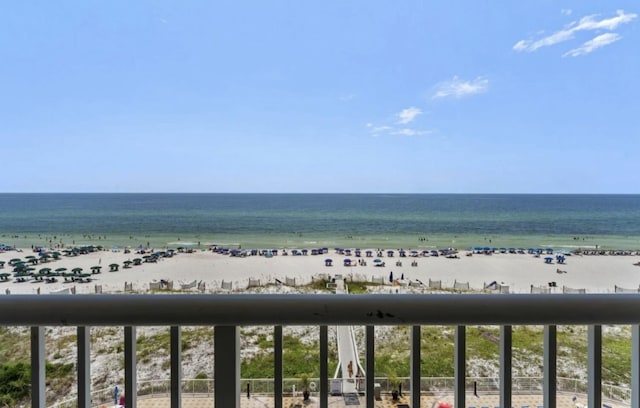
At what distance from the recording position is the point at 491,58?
350 centimetres

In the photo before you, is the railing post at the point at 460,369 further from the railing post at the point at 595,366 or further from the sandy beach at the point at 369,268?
the sandy beach at the point at 369,268

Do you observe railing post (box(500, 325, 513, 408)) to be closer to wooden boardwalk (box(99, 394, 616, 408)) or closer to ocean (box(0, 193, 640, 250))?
wooden boardwalk (box(99, 394, 616, 408))

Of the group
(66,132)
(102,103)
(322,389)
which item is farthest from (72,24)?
(66,132)

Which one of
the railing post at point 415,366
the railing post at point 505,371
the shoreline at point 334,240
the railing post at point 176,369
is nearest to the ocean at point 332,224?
the shoreline at point 334,240

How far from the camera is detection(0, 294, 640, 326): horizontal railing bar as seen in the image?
0.58m

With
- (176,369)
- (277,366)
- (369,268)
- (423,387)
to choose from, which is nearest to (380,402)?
(423,387)

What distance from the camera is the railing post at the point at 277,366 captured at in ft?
2.02

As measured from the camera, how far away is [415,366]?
0.61 metres

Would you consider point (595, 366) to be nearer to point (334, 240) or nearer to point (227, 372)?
point (227, 372)

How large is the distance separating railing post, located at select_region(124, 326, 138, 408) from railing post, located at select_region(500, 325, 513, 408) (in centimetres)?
69

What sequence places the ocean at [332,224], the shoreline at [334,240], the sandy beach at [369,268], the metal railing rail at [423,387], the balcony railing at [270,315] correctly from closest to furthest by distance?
the balcony railing at [270,315], the metal railing rail at [423,387], the sandy beach at [369,268], the shoreline at [334,240], the ocean at [332,224]

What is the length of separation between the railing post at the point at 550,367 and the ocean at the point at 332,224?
10.8 m

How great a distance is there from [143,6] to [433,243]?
41.6 ft

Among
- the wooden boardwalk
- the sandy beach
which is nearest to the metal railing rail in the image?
the wooden boardwalk
